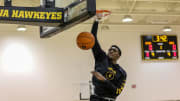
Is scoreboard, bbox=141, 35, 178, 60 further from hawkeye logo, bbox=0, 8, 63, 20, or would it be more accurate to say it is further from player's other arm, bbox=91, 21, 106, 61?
hawkeye logo, bbox=0, 8, 63, 20

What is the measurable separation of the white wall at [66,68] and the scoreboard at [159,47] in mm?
Answer: 279

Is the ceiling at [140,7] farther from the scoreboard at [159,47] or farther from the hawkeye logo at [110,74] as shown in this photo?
the hawkeye logo at [110,74]

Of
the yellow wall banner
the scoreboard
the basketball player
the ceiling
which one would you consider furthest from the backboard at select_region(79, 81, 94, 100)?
the yellow wall banner

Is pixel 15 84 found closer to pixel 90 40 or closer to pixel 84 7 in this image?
pixel 90 40

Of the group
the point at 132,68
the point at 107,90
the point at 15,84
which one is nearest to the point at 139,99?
the point at 132,68

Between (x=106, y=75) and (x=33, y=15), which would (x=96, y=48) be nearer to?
(x=106, y=75)

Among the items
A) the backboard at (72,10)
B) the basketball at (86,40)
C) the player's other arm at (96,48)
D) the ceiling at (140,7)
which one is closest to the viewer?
the backboard at (72,10)

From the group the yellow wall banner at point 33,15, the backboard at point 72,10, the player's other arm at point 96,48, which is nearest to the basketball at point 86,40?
the player's other arm at point 96,48

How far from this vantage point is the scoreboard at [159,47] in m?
9.61

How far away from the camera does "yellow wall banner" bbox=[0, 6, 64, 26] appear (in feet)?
8.52

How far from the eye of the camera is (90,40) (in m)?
3.01

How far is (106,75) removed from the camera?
3.17 meters

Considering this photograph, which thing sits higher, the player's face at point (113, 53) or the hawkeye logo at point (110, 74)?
the player's face at point (113, 53)

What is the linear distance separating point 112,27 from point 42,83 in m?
3.49
